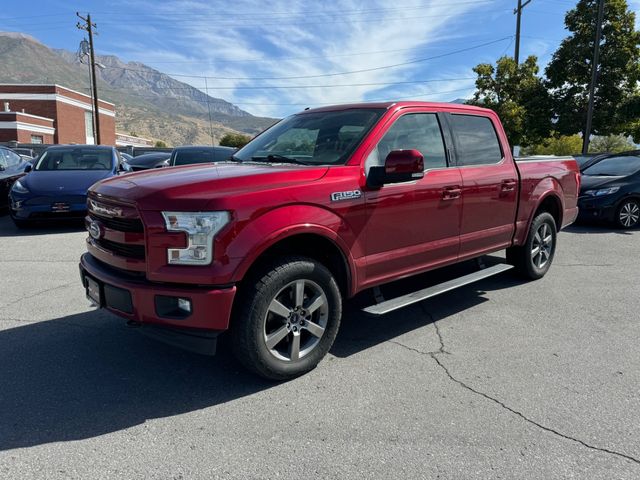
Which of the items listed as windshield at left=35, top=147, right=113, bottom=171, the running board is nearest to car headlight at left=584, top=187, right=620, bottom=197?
the running board

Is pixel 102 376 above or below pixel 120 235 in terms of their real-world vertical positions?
below

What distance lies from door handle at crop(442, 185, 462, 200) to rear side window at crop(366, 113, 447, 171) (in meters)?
0.23

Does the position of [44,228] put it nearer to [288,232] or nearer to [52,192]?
[52,192]

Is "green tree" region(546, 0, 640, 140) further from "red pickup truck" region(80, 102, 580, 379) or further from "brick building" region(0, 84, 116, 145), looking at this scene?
"brick building" region(0, 84, 116, 145)

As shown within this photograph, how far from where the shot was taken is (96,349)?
152 inches

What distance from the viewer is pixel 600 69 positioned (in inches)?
871

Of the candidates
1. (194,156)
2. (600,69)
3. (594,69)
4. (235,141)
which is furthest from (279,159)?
(235,141)

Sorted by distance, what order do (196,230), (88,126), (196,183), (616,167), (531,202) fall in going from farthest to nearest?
(88,126), (616,167), (531,202), (196,183), (196,230)

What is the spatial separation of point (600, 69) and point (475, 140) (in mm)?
21661

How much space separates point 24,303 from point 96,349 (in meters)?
1.64

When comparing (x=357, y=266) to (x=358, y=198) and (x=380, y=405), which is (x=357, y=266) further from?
(x=380, y=405)

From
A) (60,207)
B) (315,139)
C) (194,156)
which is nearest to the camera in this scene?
(315,139)

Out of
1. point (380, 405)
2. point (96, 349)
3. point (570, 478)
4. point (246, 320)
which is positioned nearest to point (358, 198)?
point (246, 320)

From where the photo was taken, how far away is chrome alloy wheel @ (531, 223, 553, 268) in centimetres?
585
